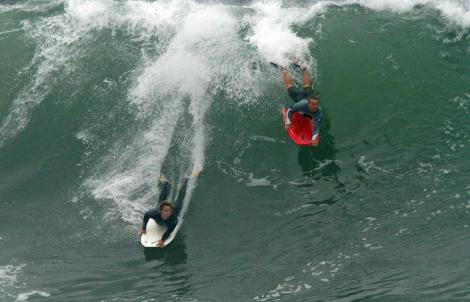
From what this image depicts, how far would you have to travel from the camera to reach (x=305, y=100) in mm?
11703

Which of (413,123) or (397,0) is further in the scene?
(397,0)

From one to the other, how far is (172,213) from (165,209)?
39 cm

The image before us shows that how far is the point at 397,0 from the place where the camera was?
50.0ft

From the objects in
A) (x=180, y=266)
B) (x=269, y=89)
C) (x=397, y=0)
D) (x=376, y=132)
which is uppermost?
(x=397, y=0)

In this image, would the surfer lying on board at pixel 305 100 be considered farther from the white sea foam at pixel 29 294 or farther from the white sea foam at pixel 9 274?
the white sea foam at pixel 9 274

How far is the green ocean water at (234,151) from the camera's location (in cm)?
980

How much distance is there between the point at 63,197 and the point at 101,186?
3.01ft

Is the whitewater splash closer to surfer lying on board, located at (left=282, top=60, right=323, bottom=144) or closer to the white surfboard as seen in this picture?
the white surfboard

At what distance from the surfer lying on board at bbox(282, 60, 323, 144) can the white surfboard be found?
3832mm

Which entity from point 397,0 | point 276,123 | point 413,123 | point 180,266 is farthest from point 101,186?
point 397,0

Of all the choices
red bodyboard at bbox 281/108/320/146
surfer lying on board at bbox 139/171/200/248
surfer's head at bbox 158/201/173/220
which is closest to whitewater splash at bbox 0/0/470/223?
surfer lying on board at bbox 139/171/200/248

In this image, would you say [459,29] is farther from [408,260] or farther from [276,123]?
[408,260]

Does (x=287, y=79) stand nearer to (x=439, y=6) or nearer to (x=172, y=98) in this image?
(x=172, y=98)

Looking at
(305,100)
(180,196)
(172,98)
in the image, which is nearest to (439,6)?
(305,100)
